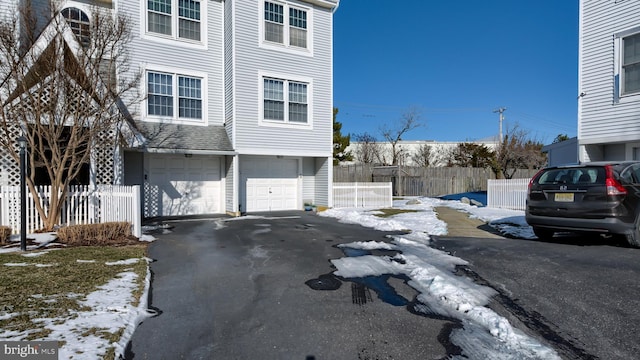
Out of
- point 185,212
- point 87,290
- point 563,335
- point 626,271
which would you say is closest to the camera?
point 563,335

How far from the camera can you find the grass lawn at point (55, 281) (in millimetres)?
3568

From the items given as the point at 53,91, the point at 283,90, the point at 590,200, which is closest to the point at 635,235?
the point at 590,200

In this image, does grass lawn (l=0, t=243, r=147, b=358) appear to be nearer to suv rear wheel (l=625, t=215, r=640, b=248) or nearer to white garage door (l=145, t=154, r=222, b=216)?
white garage door (l=145, t=154, r=222, b=216)

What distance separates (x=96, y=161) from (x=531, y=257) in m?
10.7

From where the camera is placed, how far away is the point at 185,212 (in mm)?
14047

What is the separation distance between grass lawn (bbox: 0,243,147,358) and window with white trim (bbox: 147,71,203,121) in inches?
273

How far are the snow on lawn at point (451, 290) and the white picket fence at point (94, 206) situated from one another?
5.37 metres

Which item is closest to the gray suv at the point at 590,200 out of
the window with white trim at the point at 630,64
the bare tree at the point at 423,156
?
the window with white trim at the point at 630,64

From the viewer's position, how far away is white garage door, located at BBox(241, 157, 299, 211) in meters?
15.1

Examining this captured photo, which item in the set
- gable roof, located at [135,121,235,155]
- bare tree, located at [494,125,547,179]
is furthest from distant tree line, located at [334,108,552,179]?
gable roof, located at [135,121,235,155]

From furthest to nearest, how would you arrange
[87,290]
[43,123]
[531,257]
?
1. [43,123]
2. [531,257]
3. [87,290]

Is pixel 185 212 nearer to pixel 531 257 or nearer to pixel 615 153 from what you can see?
pixel 531 257

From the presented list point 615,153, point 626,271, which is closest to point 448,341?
point 626,271

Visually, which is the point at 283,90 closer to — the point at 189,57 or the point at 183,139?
the point at 189,57
